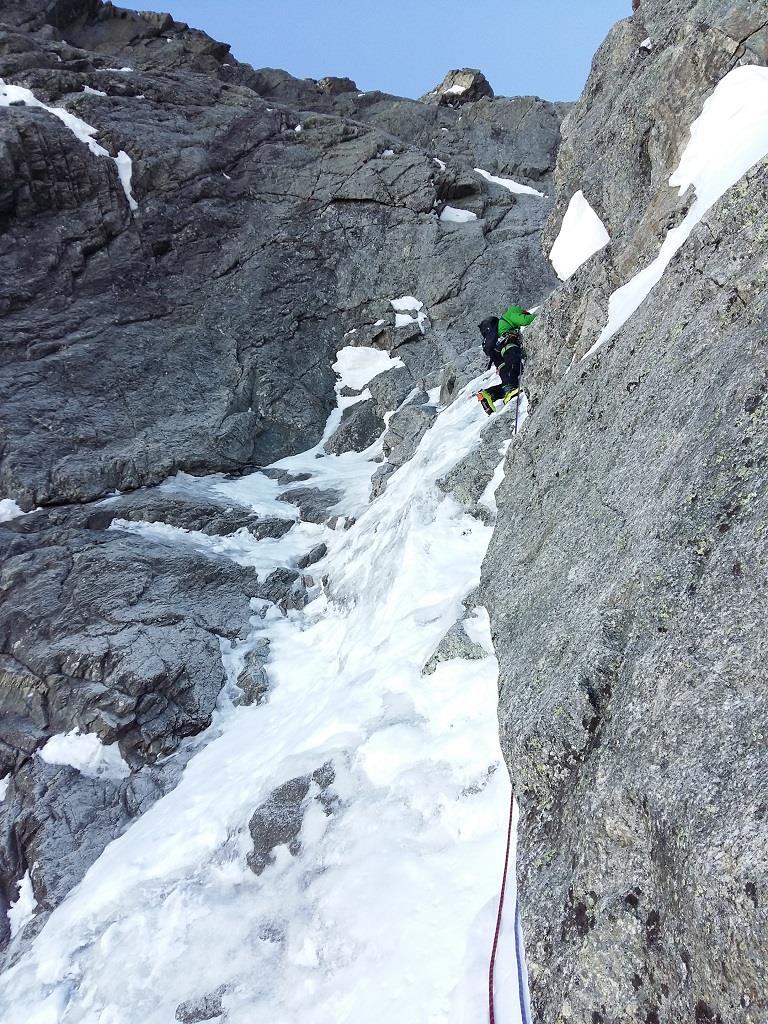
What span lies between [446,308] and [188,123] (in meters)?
15.8

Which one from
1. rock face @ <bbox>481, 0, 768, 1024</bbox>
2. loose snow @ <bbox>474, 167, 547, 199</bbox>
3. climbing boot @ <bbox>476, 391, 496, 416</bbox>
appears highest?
loose snow @ <bbox>474, 167, 547, 199</bbox>

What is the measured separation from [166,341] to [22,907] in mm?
18211

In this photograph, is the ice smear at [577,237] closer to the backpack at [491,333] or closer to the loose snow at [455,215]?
the backpack at [491,333]

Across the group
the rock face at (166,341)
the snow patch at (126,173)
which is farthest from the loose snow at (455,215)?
the snow patch at (126,173)

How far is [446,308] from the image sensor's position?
25.5m

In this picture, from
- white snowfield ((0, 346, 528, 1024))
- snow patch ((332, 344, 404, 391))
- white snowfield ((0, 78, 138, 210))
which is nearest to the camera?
white snowfield ((0, 346, 528, 1024))

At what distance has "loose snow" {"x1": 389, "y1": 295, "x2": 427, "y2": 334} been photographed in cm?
2562

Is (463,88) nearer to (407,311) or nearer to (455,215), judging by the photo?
(455,215)

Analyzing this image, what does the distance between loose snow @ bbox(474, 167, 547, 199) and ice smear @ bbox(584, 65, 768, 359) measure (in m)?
26.1

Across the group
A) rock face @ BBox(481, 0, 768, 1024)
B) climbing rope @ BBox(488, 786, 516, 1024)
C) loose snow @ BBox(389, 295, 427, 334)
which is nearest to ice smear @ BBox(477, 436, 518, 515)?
rock face @ BBox(481, 0, 768, 1024)

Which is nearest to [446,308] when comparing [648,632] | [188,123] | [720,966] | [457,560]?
[188,123]

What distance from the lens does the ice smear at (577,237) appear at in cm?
1134

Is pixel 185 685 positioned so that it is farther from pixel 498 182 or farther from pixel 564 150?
pixel 498 182

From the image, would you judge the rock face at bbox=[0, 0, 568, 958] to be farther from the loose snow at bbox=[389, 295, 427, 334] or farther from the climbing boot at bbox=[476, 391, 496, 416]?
the climbing boot at bbox=[476, 391, 496, 416]
